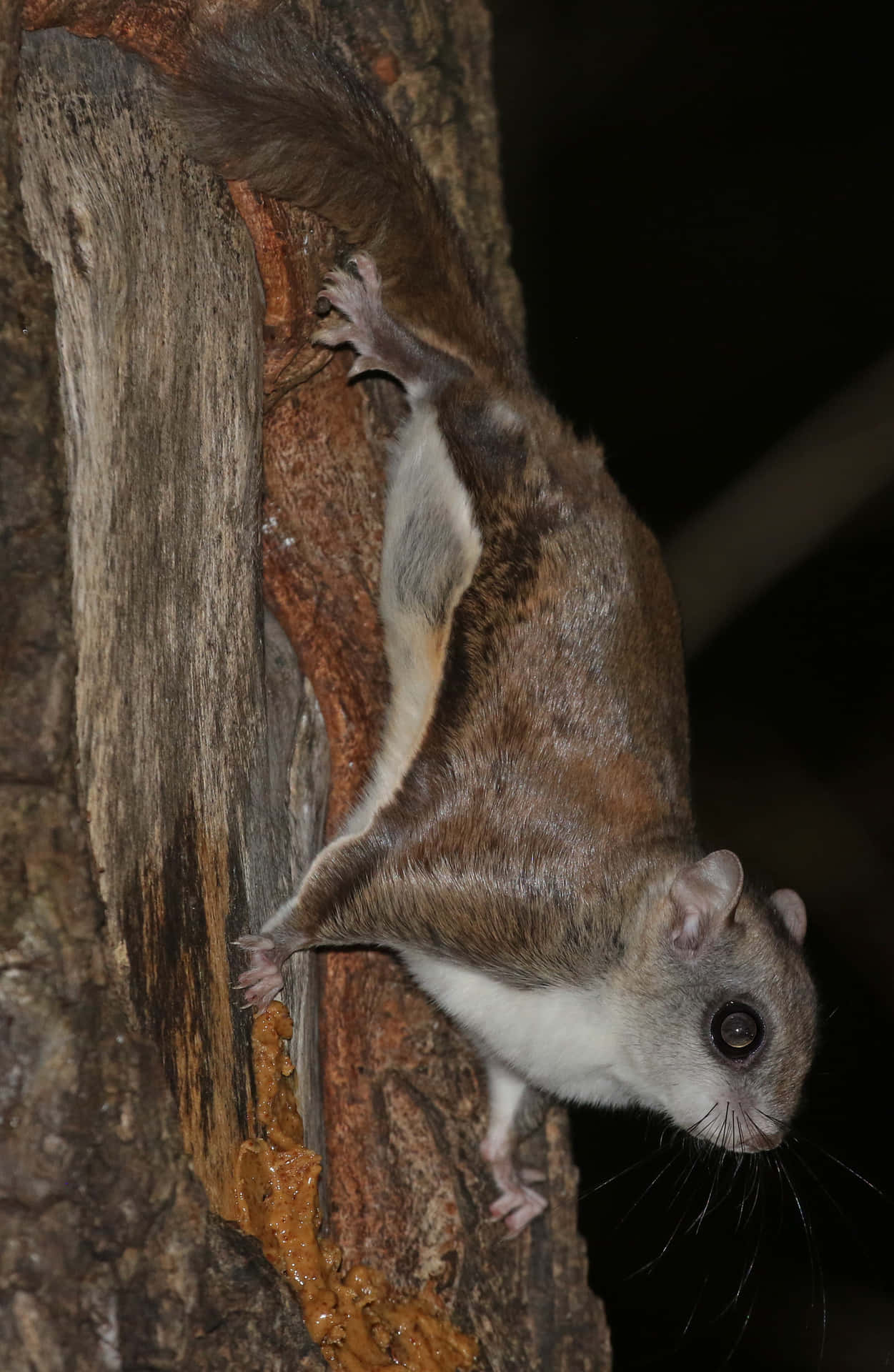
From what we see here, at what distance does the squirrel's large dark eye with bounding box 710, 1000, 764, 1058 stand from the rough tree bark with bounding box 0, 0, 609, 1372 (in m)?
0.77

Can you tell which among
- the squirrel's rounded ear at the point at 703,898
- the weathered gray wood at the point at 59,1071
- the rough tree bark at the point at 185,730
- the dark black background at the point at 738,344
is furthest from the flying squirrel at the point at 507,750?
the dark black background at the point at 738,344

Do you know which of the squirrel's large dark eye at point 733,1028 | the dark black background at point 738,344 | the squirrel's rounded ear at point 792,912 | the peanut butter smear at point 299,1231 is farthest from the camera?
the dark black background at point 738,344

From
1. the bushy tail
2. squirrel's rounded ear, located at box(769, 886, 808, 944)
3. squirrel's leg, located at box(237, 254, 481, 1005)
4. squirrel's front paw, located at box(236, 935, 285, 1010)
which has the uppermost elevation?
the bushy tail

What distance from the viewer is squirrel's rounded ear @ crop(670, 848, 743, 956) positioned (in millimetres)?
3191

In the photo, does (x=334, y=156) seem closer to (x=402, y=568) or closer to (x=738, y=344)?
(x=402, y=568)

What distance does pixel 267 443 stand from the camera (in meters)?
3.82

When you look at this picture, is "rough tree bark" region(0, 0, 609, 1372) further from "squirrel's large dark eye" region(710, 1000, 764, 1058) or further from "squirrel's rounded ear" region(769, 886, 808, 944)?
"squirrel's rounded ear" region(769, 886, 808, 944)

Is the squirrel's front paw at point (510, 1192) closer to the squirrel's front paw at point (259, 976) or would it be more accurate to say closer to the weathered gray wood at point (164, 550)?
the weathered gray wood at point (164, 550)

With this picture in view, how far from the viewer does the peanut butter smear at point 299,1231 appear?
2.84 meters

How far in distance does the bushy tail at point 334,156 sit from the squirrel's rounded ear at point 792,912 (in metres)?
1.61

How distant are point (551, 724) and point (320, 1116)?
1215mm

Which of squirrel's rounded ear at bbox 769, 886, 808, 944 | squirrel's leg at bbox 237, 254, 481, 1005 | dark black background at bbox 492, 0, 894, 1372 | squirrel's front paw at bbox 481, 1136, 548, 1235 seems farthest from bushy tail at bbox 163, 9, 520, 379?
squirrel's front paw at bbox 481, 1136, 548, 1235

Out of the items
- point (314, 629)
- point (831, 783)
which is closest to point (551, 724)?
point (314, 629)

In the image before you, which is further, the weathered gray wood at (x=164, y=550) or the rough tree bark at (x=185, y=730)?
the weathered gray wood at (x=164, y=550)
